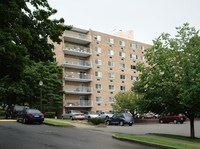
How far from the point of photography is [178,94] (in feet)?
60.0

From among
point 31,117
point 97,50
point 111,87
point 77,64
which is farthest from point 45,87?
Result: point 31,117

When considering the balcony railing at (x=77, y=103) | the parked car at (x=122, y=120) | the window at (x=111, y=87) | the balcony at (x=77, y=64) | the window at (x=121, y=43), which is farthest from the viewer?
the window at (x=121, y=43)

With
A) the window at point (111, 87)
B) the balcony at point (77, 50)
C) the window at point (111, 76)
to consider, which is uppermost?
the balcony at point (77, 50)

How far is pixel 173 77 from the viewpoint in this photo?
18891 millimetres

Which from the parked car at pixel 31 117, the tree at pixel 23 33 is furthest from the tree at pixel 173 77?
the parked car at pixel 31 117

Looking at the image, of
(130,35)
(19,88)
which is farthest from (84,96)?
(130,35)

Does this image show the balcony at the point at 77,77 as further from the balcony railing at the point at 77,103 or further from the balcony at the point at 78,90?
the balcony railing at the point at 77,103

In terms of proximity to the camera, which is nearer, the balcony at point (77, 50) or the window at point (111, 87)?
the balcony at point (77, 50)

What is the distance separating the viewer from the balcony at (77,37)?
2144 inches

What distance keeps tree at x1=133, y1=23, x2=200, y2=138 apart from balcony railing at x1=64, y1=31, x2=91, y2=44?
35.4 metres

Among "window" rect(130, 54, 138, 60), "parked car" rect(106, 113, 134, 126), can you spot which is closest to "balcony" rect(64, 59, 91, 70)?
"window" rect(130, 54, 138, 60)

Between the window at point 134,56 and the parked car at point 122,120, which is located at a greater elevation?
the window at point 134,56

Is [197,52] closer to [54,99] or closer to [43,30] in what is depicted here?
[43,30]

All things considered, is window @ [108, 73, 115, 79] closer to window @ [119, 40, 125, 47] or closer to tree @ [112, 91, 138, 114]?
window @ [119, 40, 125, 47]
